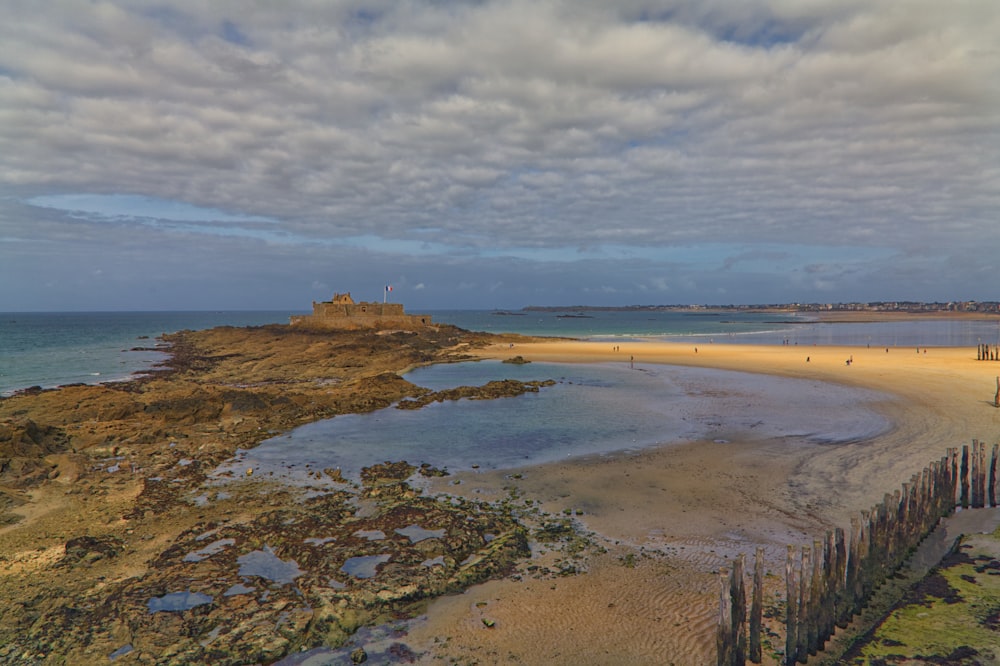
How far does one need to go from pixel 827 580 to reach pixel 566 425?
54.2 ft

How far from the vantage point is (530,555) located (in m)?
11.1

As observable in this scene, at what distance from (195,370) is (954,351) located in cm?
7279

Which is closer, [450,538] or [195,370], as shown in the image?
[450,538]

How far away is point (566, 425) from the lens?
80.9ft

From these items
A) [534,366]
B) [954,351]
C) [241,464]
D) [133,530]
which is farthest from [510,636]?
[954,351]

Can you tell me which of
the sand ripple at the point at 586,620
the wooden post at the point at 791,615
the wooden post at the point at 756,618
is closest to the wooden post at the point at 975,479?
the sand ripple at the point at 586,620

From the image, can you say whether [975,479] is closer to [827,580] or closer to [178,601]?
[827,580]

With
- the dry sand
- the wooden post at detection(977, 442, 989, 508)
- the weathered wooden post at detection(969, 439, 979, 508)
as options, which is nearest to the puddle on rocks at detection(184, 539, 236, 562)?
the dry sand

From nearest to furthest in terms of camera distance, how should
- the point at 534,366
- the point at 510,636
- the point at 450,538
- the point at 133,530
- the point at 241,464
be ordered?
the point at 510,636 < the point at 450,538 < the point at 133,530 < the point at 241,464 < the point at 534,366

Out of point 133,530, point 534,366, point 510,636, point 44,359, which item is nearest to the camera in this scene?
point 510,636

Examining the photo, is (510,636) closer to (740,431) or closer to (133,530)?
(133,530)

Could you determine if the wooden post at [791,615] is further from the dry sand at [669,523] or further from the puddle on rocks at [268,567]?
the puddle on rocks at [268,567]

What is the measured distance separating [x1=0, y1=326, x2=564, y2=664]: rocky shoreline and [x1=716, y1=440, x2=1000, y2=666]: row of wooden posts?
4.61 meters

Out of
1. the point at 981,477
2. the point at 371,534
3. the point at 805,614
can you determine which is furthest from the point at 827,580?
the point at 371,534
